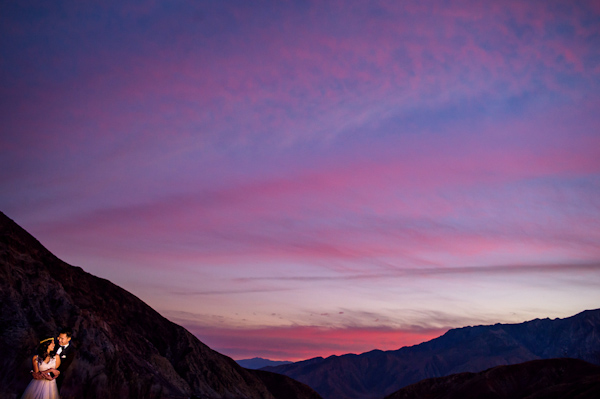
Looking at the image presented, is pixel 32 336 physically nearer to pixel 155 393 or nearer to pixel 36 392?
pixel 155 393

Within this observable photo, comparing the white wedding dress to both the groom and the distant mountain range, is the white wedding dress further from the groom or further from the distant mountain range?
the distant mountain range

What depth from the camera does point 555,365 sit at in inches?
5600

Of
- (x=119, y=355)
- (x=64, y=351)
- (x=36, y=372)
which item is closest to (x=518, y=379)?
(x=119, y=355)

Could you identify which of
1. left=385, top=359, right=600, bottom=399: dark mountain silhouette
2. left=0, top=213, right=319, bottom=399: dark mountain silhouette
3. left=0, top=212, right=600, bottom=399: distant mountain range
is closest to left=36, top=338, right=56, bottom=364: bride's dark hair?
left=0, top=212, right=600, bottom=399: distant mountain range

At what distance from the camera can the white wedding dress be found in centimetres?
1345

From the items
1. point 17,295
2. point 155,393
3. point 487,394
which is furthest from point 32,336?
point 487,394

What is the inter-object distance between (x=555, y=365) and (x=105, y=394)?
111 metres

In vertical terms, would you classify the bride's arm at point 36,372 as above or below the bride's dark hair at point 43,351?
below

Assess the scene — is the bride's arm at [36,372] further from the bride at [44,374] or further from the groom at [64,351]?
the groom at [64,351]

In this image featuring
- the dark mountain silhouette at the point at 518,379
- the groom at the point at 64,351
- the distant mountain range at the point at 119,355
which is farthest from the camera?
the dark mountain silhouette at the point at 518,379

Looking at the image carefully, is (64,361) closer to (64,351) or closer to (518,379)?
(64,351)

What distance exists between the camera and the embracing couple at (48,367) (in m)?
13.5

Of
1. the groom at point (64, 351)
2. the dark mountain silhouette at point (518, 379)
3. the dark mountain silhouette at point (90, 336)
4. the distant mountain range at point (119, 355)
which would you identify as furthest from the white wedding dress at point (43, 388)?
the dark mountain silhouette at point (518, 379)

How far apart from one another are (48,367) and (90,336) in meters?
84.5
